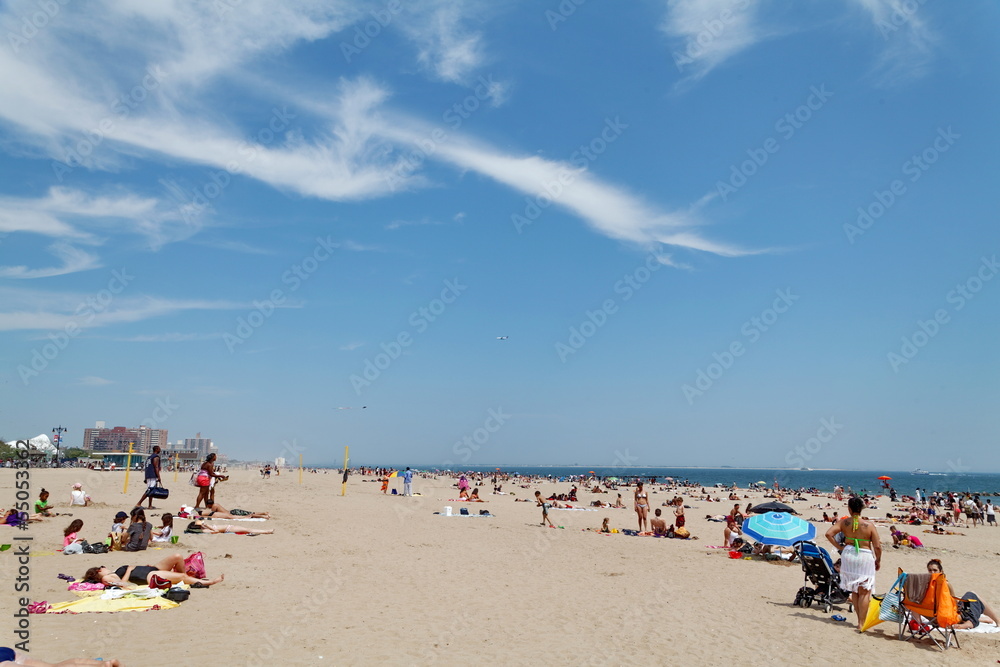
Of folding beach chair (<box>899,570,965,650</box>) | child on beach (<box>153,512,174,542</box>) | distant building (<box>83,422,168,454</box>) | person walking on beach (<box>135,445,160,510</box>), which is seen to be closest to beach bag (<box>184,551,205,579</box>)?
child on beach (<box>153,512,174,542</box>)

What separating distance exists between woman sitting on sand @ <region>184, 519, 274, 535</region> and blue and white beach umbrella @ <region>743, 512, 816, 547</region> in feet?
33.8

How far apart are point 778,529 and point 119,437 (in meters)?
154

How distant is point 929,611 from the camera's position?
7.35m

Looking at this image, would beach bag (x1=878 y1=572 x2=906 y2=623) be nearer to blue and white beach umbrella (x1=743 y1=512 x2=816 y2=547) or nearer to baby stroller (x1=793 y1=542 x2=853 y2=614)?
baby stroller (x1=793 y1=542 x2=853 y2=614)

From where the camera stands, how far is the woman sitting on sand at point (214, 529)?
1334 centimetres

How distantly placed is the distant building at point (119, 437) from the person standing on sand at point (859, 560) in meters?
145

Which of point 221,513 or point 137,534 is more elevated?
point 137,534

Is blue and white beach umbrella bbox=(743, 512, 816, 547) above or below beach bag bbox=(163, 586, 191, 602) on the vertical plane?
above

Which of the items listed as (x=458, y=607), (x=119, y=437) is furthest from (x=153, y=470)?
(x=119, y=437)

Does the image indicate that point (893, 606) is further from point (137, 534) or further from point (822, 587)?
point (137, 534)

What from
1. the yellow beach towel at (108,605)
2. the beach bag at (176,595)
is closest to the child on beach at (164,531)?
the beach bag at (176,595)

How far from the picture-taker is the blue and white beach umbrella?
11258mm

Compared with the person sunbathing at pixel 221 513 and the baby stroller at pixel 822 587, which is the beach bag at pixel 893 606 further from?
the person sunbathing at pixel 221 513

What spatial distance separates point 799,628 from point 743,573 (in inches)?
167
